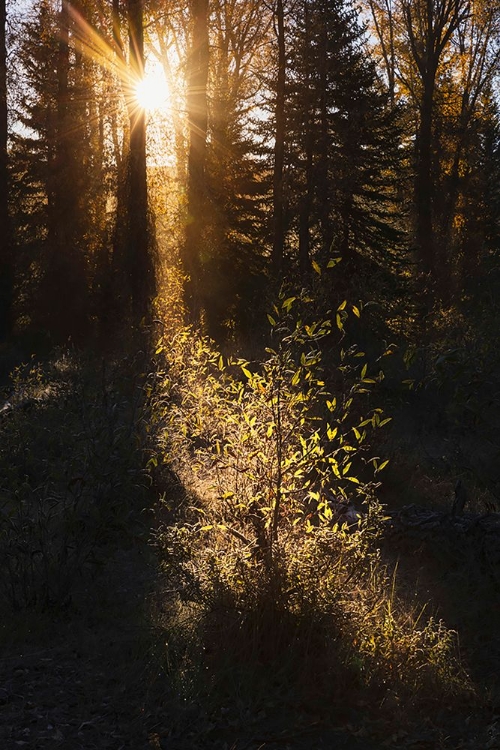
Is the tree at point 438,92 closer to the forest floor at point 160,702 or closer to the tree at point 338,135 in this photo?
the tree at point 338,135

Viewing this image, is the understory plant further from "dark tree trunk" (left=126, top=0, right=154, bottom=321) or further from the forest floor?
"dark tree trunk" (left=126, top=0, right=154, bottom=321)

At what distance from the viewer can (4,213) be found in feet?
77.0

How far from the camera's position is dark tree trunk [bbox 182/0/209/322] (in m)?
17.9

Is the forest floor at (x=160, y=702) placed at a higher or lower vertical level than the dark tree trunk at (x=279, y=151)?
lower

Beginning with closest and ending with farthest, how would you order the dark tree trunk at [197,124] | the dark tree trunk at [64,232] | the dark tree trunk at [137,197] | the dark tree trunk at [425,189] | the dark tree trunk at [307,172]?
the dark tree trunk at [137,197] < the dark tree trunk at [197,124] < the dark tree trunk at [307,172] < the dark tree trunk at [64,232] < the dark tree trunk at [425,189]

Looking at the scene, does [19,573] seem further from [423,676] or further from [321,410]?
[321,410]

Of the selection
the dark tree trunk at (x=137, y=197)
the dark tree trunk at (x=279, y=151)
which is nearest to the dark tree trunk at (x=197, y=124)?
the dark tree trunk at (x=137, y=197)

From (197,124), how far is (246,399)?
→ 13.6 m

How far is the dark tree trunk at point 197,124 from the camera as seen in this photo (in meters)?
17.9

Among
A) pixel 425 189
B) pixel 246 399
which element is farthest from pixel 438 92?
pixel 246 399

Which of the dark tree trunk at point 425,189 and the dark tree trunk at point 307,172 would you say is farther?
the dark tree trunk at point 425,189

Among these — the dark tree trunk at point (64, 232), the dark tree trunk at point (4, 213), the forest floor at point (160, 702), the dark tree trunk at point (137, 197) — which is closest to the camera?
the forest floor at point (160, 702)

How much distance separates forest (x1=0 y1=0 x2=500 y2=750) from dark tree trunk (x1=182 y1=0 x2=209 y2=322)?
0.29ft

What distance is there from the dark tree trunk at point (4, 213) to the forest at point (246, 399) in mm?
82
